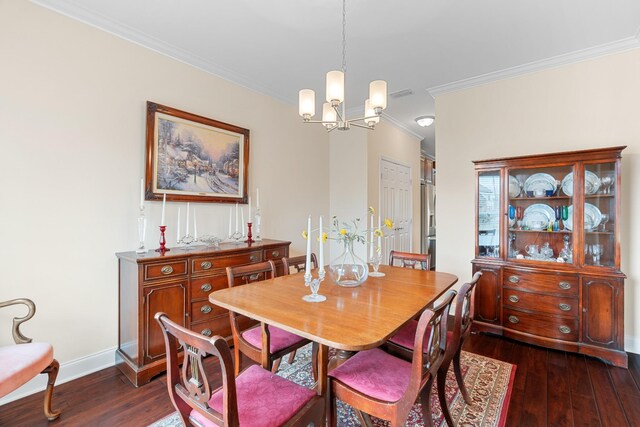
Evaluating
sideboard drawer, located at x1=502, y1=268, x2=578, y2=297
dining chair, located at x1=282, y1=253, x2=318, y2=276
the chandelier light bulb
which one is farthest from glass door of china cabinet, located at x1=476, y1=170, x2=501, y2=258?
dining chair, located at x1=282, y1=253, x2=318, y2=276

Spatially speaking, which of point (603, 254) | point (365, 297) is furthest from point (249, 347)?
point (603, 254)

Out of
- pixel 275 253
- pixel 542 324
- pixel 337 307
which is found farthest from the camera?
pixel 275 253

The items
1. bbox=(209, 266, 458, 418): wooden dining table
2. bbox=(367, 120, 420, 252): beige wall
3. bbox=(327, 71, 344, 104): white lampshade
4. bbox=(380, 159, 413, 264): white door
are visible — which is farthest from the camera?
bbox=(380, 159, 413, 264): white door

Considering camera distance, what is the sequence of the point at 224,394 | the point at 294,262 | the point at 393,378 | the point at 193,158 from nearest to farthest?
the point at 224,394, the point at 393,378, the point at 294,262, the point at 193,158

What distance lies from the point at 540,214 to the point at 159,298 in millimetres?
3604

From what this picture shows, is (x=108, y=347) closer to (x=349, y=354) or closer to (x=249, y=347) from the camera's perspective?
(x=249, y=347)

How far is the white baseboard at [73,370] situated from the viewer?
2.02m

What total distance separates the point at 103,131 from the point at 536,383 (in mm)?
3874

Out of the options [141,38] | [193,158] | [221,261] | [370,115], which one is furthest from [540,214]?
[141,38]

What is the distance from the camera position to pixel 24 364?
1.62 metres

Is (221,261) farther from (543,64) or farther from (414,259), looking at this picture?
(543,64)

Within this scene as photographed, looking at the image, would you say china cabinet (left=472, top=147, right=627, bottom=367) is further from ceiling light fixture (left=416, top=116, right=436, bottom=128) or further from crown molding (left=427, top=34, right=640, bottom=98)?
ceiling light fixture (left=416, top=116, right=436, bottom=128)

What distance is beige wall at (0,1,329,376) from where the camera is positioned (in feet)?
6.66

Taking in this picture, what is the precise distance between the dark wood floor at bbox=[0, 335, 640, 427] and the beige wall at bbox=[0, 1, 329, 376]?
332mm
